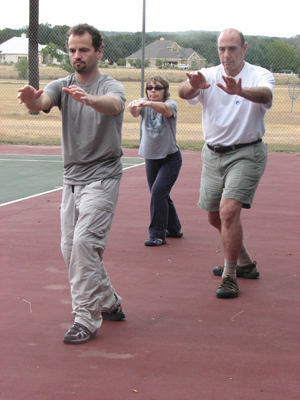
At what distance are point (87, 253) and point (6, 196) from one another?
5.88 metres

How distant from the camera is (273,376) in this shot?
352cm

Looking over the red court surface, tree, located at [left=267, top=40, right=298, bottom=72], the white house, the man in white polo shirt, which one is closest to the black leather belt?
the man in white polo shirt

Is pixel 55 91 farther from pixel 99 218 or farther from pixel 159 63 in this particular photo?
pixel 159 63

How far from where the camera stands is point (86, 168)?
4176 mm

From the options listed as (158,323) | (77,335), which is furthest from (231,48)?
(77,335)

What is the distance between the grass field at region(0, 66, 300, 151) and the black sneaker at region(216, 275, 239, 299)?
11676 mm

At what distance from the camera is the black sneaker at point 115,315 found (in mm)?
4418

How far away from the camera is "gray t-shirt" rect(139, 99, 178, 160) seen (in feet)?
21.7

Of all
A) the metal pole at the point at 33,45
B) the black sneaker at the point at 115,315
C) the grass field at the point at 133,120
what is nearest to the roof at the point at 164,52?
the grass field at the point at 133,120

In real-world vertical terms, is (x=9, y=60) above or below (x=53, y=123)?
above

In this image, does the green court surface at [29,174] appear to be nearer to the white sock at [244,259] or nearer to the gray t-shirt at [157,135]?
the gray t-shirt at [157,135]

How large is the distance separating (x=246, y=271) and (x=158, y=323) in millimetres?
1415

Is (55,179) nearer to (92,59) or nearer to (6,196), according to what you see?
(6,196)

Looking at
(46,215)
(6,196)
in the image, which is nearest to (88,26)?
(46,215)
